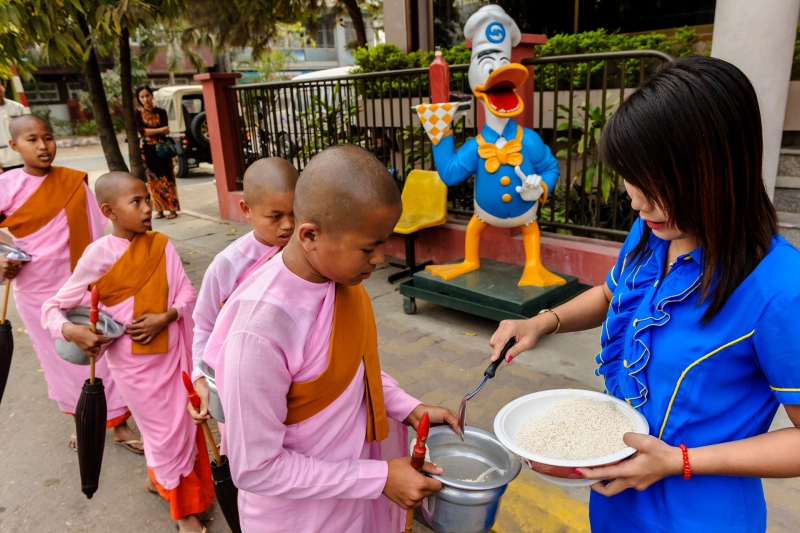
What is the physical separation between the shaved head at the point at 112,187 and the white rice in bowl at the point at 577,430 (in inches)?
77.9

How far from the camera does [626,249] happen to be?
4.76 feet

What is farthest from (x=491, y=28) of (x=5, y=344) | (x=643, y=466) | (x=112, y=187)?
(x=5, y=344)

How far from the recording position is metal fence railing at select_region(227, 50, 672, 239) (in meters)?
4.53

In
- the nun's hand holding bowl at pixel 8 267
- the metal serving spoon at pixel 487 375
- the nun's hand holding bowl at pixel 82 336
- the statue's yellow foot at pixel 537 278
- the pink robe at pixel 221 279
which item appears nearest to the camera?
the metal serving spoon at pixel 487 375

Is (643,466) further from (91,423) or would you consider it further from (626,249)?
(91,423)

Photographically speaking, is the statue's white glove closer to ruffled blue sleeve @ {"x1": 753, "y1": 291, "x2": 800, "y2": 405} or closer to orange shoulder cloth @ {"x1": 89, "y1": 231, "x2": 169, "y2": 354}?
orange shoulder cloth @ {"x1": 89, "y1": 231, "x2": 169, "y2": 354}

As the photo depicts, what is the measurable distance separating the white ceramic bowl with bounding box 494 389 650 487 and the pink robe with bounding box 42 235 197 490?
5.39 feet

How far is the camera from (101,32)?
172 inches

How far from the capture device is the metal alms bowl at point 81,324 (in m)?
2.28

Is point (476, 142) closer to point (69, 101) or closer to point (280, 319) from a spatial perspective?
point (280, 319)

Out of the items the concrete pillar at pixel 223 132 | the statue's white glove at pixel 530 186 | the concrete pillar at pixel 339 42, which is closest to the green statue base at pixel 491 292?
the statue's white glove at pixel 530 186

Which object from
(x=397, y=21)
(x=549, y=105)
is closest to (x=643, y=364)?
(x=549, y=105)

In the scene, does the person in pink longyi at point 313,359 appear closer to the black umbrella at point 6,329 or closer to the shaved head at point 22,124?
the black umbrella at point 6,329

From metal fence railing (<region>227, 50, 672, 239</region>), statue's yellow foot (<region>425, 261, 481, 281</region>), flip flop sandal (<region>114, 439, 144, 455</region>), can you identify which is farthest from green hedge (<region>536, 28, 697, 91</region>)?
flip flop sandal (<region>114, 439, 144, 455</region>)
